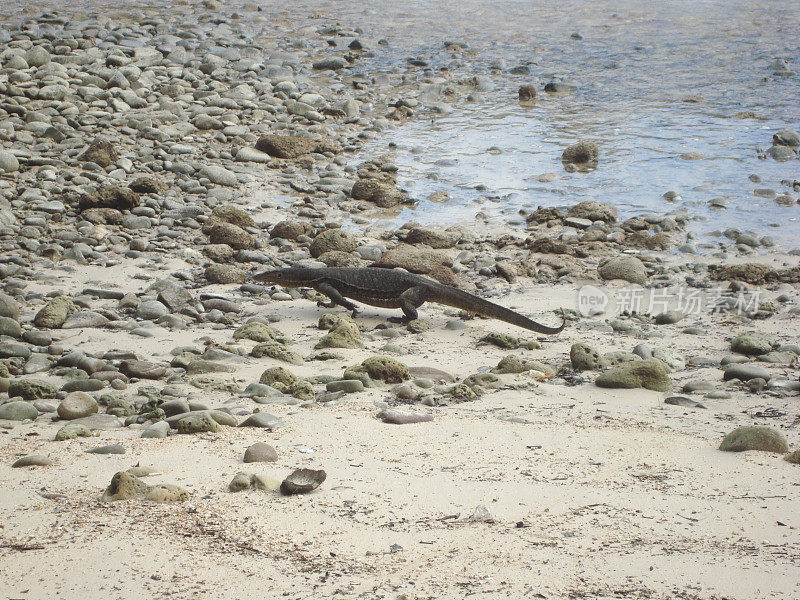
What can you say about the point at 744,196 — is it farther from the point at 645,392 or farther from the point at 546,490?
the point at 546,490

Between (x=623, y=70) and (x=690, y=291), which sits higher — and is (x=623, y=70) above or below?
above

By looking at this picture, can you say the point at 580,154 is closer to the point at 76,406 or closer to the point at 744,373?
the point at 744,373

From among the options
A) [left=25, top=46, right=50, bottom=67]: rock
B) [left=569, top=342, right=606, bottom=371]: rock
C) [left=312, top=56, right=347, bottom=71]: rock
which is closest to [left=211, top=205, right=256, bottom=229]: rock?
[left=569, top=342, right=606, bottom=371]: rock

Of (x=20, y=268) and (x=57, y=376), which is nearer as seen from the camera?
(x=57, y=376)

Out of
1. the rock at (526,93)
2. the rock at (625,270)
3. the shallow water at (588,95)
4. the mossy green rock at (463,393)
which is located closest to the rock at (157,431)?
the mossy green rock at (463,393)

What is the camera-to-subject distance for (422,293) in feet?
25.2

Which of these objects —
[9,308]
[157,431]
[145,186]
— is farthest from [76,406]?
[145,186]

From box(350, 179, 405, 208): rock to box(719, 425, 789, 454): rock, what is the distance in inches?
257

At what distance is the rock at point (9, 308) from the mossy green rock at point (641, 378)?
4.44 meters

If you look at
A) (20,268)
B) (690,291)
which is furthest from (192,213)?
(690,291)

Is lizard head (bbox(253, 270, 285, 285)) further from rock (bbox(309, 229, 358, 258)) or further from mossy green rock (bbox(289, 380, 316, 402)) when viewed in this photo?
mossy green rock (bbox(289, 380, 316, 402))

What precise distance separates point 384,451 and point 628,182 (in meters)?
8.53

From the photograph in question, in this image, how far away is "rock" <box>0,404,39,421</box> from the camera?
491 centimetres

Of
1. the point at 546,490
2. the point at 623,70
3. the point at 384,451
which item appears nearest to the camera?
the point at 546,490
